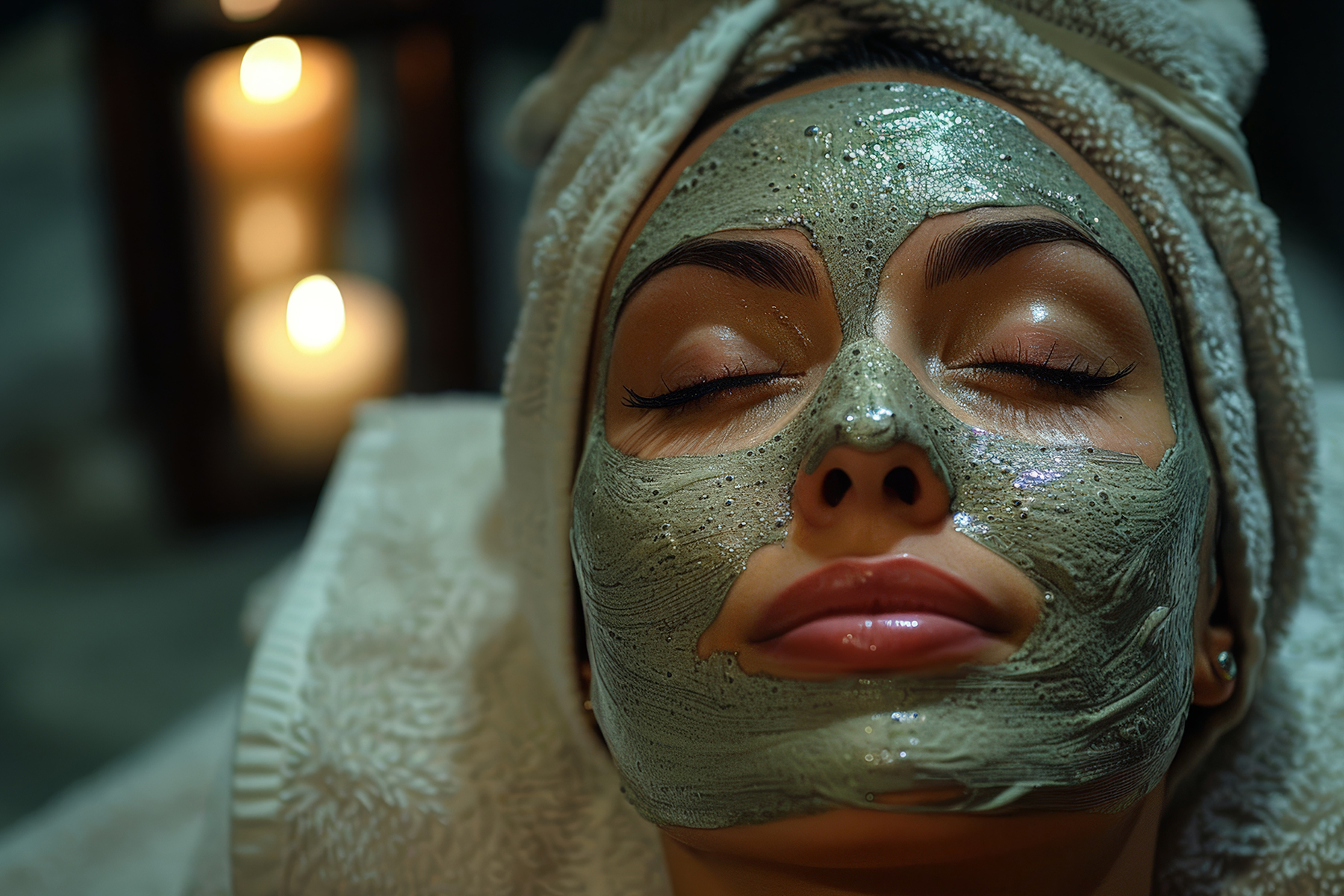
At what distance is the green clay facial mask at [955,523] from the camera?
55 cm

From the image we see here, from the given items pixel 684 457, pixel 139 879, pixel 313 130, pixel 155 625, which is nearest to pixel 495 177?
pixel 313 130

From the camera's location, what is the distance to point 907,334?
63cm

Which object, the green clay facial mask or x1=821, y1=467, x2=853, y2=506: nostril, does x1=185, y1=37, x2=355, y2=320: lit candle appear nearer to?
the green clay facial mask

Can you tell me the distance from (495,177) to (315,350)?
477mm

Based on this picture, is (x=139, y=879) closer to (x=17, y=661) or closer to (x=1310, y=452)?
(x=17, y=661)

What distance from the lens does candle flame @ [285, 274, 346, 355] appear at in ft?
5.25

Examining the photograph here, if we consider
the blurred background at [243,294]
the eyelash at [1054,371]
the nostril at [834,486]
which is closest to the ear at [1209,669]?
the eyelash at [1054,371]

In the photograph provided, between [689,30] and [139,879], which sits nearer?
[689,30]

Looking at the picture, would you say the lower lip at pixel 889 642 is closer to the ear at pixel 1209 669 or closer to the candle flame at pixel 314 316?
the ear at pixel 1209 669

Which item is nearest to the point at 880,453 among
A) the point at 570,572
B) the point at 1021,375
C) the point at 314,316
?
the point at 1021,375

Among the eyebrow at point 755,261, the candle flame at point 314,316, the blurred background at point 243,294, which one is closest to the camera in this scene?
the eyebrow at point 755,261

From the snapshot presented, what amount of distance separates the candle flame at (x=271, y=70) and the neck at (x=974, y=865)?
122 centimetres

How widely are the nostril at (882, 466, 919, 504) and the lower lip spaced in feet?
0.20

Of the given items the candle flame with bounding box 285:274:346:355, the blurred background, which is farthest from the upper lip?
the candle flame with bounding box 285:274:346:355
